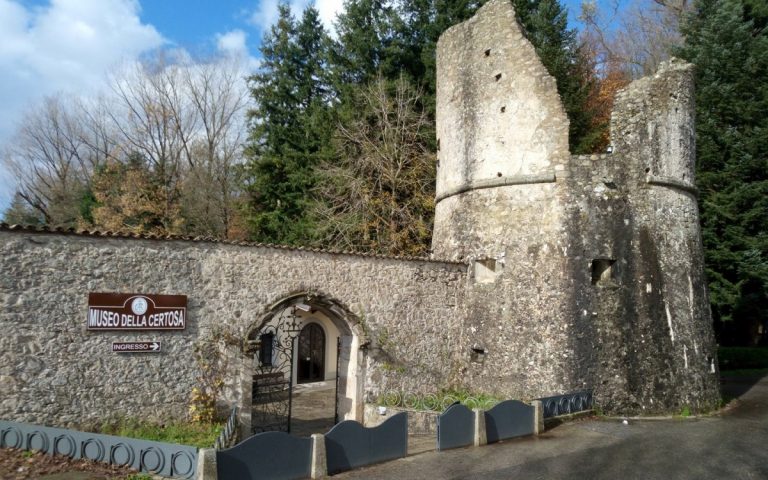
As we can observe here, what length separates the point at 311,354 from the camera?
2059 cm

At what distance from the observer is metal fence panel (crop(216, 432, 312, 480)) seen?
630 centimetres

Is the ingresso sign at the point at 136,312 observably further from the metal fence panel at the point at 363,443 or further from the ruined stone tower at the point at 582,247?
the ruined stone tower at the point at 582,247

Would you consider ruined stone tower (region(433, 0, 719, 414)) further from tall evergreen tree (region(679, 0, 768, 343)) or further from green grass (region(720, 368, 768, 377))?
green grass (region(720, 368, 768, 377))

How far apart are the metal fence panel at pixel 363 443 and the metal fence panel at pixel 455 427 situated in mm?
625

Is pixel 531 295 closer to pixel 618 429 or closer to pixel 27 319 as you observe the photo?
pixel 618 429

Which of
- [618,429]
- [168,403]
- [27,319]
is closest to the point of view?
[27,319]

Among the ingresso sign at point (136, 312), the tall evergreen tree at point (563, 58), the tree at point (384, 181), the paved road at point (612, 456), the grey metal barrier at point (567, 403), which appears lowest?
the paved road at point (612, 456)

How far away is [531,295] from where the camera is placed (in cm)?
1182

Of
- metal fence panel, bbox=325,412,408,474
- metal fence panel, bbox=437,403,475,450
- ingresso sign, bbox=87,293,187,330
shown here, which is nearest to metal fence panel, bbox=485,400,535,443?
metal fence panel, bbox=437,403,475,450

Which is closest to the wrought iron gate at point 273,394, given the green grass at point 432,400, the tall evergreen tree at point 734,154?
the green grass at point 432,400

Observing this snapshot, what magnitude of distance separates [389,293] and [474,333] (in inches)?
91.9

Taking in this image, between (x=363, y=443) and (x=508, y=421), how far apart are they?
288 centimetres

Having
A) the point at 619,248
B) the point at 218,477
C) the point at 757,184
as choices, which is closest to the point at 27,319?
the point at 218,477

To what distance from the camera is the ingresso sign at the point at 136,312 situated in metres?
8.66
